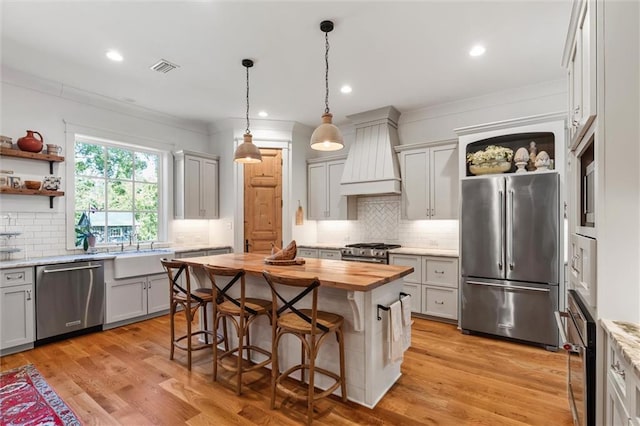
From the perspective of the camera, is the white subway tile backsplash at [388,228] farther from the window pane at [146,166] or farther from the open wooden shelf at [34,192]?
the open wooden shelf at [34,192]

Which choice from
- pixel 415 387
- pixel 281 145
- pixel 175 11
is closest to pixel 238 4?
pixel 175 11

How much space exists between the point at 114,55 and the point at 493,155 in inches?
170

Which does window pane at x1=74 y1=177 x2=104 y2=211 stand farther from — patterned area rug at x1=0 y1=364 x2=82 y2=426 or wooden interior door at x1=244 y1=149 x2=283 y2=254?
patterned area rug at x1=0 y1=364 x2=82 y2=426

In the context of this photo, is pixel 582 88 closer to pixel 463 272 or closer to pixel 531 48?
pixel 531 48

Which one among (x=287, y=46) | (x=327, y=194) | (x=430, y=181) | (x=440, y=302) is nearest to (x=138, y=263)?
(x=327, y=194)

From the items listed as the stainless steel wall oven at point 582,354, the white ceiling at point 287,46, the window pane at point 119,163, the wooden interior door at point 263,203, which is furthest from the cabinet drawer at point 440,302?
the window pane at point 119,163

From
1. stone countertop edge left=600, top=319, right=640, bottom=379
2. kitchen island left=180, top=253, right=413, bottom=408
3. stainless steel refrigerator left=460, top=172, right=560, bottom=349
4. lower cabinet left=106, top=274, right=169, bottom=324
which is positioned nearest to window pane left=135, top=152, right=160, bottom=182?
lower cabinet left=106, top=274, right=169, bottom=324

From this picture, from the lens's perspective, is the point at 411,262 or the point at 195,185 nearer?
the point at 411,262

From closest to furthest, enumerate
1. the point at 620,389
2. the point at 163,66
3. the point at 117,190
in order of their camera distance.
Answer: the point at 620,389, the point at 163,66, the point at 117,190

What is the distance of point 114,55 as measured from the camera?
3.24 meters

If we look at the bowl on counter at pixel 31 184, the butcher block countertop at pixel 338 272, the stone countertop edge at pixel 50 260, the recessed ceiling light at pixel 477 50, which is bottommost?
the stone countertop edge at pixel 50 260

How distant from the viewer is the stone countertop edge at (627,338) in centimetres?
107

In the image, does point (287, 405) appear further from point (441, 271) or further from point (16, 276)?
point (16, 276)

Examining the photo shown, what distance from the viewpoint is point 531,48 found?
3.13 m
